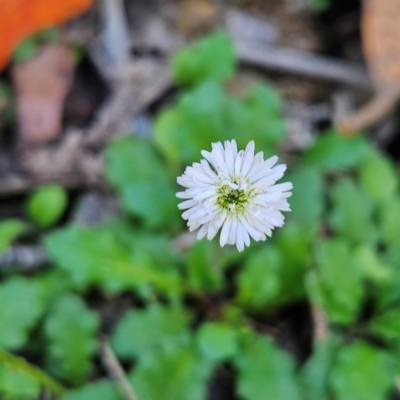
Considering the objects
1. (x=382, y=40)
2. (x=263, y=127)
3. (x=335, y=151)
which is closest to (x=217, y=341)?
(x=263, y=127)

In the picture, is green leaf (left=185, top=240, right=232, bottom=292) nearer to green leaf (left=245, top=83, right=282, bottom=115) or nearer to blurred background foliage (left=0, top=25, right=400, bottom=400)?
blurred background foliage (left=0, top=25, right=400, bottom=400)

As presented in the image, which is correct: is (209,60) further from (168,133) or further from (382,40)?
(382,40)

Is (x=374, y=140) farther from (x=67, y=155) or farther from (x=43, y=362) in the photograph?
(x=43, y=362)

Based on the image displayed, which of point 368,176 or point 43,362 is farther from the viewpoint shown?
point 368,176

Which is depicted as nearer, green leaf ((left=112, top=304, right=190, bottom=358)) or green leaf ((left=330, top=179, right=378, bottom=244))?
green leaf ((left=112, top=304, right=190, bottom=358))

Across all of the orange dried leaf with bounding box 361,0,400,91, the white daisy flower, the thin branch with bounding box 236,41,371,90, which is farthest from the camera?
the thin branch with bounding box 236,41,371,90

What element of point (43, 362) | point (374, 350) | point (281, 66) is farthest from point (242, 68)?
point (43, 362)

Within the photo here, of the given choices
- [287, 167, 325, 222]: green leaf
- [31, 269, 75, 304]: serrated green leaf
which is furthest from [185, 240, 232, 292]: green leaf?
[31, 269, 75, 304]: serrated green leaf

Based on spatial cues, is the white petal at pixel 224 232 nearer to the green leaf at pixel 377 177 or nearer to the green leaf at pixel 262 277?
the green leaf at pixel 262 277
